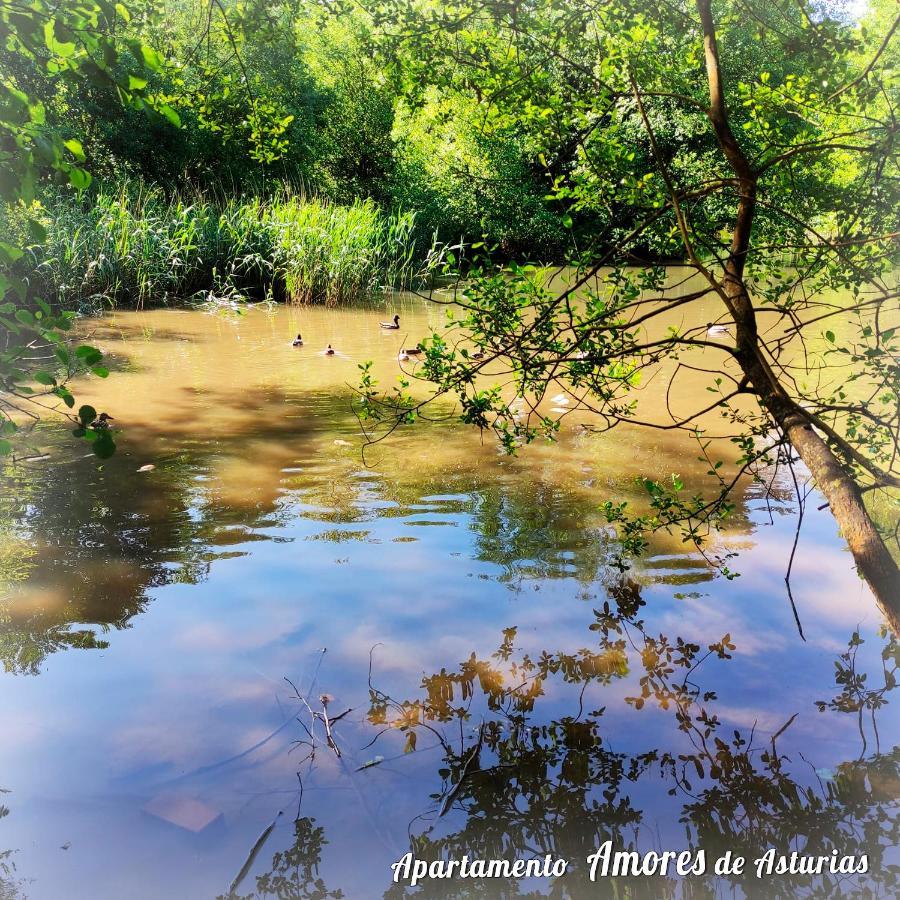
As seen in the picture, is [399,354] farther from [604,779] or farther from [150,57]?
[150,57]

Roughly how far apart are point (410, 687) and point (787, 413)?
1.76m

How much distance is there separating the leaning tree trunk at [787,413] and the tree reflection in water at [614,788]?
→ 72cm

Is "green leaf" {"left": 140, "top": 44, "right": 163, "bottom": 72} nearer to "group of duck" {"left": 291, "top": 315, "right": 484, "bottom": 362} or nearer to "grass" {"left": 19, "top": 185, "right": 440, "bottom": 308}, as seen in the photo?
"group of duck" {"left": 291, "top": 315, "right": 484, "bottom": 362}

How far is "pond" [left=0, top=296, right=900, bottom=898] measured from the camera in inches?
101

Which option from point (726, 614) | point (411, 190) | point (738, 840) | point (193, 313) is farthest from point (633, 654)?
point (411, 190)

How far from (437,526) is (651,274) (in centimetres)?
206

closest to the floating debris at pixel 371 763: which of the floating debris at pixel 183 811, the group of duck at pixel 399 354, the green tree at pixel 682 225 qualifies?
the floating debris at pixel 183 811

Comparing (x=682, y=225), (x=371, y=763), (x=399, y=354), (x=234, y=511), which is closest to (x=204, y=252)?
(x=399, y=354)

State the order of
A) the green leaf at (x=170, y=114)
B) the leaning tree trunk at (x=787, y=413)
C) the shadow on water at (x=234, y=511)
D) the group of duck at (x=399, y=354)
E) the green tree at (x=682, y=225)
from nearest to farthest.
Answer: the green leaf at (x=170, y=114), the leaning tree trunk at (x=787, y=413), the green tree at (x=682, y=225), the shadow on water at (x=234, y=511), the group of duck at (x=399, y=354)

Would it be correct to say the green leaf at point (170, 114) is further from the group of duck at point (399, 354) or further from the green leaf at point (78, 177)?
the group of duck at point (399, 354)

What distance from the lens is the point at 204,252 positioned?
1406 centimetres

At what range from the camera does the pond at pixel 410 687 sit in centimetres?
257

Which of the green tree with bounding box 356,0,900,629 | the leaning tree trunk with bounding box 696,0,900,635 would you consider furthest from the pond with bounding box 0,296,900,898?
the leaning tree trunk with bounding box 696,0,900,635

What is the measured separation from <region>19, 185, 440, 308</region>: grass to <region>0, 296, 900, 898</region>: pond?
763cm
